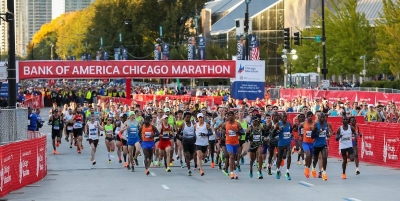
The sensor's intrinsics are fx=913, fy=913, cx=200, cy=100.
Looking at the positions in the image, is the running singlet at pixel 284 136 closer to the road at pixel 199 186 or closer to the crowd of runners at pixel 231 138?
the crowd of runners at pixel 231 138

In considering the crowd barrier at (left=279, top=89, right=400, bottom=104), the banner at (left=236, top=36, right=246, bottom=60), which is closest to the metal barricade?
the crowd barrier at (left=279, top=89, right=400, bottom=104)

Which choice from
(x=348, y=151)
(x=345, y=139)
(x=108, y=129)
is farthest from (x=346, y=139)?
(x=108, y=129)

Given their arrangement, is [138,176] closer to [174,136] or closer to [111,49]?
[174,136]

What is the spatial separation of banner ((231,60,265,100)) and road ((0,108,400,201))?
12.3m

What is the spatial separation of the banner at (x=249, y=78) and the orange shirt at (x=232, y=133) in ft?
54.2

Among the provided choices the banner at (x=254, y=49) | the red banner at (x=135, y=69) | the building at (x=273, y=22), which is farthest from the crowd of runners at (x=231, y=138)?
the building at (x=273, y=22)

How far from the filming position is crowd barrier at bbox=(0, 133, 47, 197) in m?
19.3

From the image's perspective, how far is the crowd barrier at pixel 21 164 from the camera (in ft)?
63.3

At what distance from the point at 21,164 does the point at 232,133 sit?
5.28m

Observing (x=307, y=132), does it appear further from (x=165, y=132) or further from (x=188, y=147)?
(x=165, y=132)

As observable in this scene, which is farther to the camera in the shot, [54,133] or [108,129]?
[54,133]

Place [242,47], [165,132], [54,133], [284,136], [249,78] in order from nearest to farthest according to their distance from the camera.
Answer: [284,136] → [165,132] → [54,133] → [249,78] → [242,47]

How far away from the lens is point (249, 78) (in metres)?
39.7

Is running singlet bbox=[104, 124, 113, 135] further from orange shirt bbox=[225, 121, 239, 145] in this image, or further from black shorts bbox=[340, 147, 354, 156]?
black shorts bbox=[340, 147, 354, 156]
